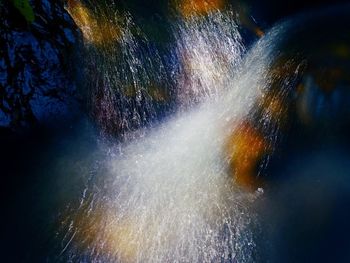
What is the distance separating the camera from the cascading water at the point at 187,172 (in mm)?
4359

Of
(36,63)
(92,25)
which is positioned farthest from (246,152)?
(36,63)

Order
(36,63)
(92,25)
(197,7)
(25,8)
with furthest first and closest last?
(197,7) < (92,25) < (36,63) < (25,8)

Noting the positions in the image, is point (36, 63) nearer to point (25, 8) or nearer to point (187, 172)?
point (25, 8)

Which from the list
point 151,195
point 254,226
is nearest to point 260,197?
point 254,226

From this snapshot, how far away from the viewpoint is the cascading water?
4.36 meters

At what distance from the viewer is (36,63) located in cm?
569

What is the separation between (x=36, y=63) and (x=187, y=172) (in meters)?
→ 2.50

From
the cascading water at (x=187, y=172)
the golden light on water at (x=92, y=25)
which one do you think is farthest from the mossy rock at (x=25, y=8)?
the cascading water at (x=187, y=172)

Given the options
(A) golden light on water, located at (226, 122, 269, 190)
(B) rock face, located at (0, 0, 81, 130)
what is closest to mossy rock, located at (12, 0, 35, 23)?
(B) rock face, located at (0, 0, 81, 130)

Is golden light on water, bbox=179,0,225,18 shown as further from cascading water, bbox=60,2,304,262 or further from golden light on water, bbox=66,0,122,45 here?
golden light on water, bbox=66,0,122,45

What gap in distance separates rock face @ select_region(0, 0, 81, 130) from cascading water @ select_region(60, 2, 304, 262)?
1.75 feet

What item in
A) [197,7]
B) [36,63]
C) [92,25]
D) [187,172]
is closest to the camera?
[187,172]

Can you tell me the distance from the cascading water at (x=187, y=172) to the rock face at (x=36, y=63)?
534mm

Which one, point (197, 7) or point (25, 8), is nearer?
point (25, 8)
